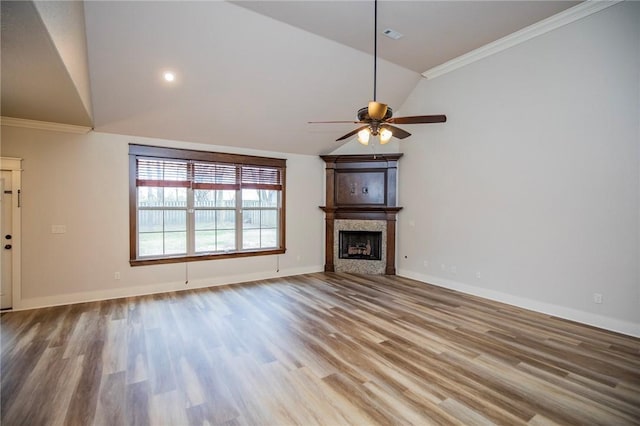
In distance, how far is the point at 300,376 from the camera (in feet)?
8.91

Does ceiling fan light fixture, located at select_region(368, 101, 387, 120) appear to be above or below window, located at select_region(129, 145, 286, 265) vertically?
above

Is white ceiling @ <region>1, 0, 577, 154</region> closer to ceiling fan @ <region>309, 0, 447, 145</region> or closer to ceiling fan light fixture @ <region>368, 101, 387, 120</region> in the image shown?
ceiling fan @ <region>309, 0, 447, 145</region>

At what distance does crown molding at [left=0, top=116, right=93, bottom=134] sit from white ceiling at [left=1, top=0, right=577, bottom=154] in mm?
259

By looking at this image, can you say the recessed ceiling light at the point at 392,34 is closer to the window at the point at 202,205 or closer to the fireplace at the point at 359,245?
the window at the point at 202,205

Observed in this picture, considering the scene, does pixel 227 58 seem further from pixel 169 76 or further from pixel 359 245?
pixel 359 245

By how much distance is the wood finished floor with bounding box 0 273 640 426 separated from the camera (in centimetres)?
224

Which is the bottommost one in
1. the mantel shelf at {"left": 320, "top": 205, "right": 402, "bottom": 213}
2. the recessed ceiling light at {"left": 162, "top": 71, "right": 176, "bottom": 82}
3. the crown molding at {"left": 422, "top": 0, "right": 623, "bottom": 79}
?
the mantel shelf at {"left": 320, "top": 205, "right": 402, "bottom": 213}

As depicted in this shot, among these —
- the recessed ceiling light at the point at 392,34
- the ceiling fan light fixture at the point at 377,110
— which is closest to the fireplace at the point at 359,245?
the recessed ceiling light at the point at 392,34

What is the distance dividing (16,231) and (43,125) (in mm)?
1569

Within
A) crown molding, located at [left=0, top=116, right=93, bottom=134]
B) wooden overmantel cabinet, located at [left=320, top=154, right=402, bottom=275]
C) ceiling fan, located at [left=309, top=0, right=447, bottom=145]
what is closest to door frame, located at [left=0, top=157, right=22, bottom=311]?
crown molding, located at [left=0, top=116, right=93, bottom=134]

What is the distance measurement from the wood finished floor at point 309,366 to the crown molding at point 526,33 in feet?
13.1

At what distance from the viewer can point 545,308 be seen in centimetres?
433

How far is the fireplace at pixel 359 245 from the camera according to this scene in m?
6.91

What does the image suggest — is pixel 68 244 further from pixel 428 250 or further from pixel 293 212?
pixel 428 250
